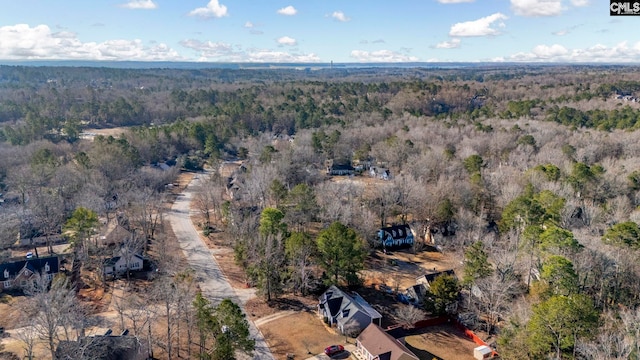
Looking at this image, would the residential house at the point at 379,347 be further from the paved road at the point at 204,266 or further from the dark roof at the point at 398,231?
the dark roof at the point at 398,231

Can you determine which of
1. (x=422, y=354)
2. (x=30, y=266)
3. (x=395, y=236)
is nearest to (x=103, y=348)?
(x=30, y=266)

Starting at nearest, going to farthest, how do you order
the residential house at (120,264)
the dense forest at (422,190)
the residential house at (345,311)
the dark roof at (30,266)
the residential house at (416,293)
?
the residential house at (345,311)
the dense forest at (422,190)
the residential house at (416,293)
the dark roof at (30,266)
the residential house at (120,264)

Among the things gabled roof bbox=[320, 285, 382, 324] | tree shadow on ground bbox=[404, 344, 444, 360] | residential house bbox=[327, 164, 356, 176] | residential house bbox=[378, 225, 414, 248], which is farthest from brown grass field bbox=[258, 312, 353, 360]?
residential house bbox=[327, 164, 356, 176]

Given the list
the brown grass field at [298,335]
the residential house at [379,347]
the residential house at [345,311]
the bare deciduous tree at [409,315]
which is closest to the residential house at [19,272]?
the brown grass field at [298,335]

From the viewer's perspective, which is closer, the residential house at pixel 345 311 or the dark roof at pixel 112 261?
the residential house at pixel 345 311

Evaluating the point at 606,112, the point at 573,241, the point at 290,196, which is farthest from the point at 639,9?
the point at 606,112

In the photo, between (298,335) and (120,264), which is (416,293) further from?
(120,264)

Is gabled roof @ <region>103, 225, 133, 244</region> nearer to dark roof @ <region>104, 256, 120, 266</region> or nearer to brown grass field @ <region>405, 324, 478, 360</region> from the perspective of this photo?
dark roof @ <region>104, 256, 120, 266</region>
